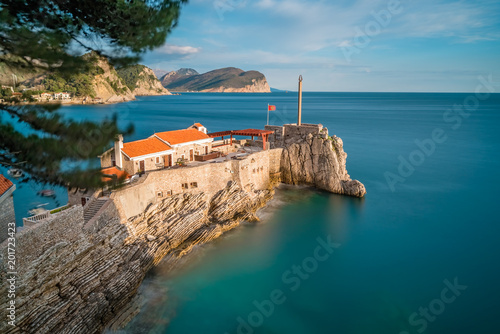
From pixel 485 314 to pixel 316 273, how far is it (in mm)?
8444

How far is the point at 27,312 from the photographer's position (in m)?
12.6

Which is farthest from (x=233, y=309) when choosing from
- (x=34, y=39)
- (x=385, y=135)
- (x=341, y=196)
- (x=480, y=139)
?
(x=480, y=139)

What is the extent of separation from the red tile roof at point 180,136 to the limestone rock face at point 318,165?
377 inches

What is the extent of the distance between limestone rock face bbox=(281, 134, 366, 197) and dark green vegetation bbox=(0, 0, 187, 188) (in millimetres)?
25116

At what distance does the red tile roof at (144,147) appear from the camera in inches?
954

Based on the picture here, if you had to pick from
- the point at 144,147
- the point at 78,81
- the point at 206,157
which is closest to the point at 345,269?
the point at 206,157

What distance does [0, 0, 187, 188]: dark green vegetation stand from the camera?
27.3ft

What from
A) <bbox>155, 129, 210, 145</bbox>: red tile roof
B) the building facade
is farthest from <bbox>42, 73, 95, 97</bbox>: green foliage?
<bbox>155, 129, 210, 145</bbox>: red tile roof

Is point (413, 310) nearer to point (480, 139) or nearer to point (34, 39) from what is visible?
point (34, 39)

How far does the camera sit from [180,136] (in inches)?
1141

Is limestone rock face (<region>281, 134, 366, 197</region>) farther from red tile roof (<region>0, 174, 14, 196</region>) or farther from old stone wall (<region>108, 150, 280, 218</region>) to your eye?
red tile roof (<region>0, 174, 14, 196</region>)

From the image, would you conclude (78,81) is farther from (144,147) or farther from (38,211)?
(38,211)

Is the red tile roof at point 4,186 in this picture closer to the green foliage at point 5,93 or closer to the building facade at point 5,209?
the building facade at point 5,209

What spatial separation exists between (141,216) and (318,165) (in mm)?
18942
